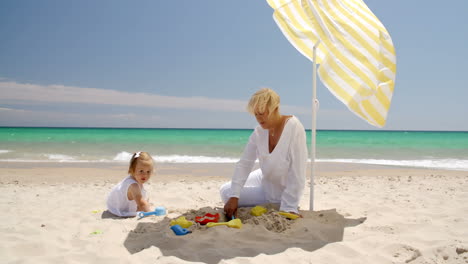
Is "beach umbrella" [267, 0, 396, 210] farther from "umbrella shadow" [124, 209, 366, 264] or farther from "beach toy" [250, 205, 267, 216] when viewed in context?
"beach toy" [250, 205, 267, 216]

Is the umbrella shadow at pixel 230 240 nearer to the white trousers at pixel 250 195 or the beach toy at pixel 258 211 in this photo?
the beach toy at pixel 258 211

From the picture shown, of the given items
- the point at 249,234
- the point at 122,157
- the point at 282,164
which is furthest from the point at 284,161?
the point at 122,157

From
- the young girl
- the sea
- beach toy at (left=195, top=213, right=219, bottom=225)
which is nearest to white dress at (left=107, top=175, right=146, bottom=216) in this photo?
the young girl

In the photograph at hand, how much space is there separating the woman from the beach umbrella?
1.76ft

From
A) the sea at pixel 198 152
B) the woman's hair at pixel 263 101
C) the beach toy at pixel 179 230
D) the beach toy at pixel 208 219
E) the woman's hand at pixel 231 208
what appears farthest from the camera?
the sea at pixel 198 152

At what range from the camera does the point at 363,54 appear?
9.98 feet

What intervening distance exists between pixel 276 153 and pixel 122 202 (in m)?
1.85

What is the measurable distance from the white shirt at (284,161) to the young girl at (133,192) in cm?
112

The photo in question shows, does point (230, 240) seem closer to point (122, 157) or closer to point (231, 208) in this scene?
point (231, 208)

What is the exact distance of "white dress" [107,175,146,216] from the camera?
12.4 ft

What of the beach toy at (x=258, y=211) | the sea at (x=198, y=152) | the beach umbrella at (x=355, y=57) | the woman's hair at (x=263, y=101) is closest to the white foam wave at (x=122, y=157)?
the sea at (x=198, y=152)

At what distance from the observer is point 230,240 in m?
2.70

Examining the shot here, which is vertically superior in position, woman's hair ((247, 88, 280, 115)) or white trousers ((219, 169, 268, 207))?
woman's hair ((247, 88, 280, 115))

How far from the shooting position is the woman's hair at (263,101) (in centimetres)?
302
